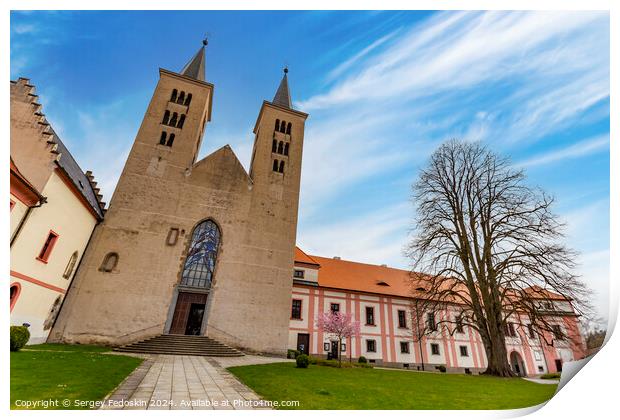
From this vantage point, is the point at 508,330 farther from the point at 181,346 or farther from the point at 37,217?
the point at 37,217

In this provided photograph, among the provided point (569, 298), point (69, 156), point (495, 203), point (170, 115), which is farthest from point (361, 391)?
point (170, 115)

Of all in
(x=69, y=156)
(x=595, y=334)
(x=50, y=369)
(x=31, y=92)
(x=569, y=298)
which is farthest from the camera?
(x=69, y=156)

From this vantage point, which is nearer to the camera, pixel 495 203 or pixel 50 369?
pixel 50 369

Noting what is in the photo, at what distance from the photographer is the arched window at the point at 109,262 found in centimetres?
1434

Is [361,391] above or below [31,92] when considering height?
below

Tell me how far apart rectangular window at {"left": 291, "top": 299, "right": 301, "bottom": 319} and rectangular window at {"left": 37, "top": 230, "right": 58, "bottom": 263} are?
1483 centimetres

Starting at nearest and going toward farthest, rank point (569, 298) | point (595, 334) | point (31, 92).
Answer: point (595, 334) → point (569, 298) → point (31, 92)

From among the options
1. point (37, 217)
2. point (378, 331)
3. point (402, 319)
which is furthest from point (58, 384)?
point (402, 319)

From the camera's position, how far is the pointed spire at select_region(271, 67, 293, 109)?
2577cm

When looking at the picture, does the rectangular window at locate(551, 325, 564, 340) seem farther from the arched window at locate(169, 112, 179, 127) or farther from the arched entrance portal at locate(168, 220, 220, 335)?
the arched window at locate(169, 112, 179, 127)

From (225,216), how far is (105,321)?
26.7 ft
